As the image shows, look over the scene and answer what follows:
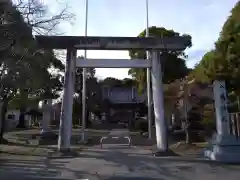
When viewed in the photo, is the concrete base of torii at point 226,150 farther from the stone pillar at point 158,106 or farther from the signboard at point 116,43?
the signboard at point 116,43

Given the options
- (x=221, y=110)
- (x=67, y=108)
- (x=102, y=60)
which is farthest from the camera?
(x=102, y=60)

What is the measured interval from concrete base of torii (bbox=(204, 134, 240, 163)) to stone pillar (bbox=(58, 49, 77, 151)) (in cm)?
696

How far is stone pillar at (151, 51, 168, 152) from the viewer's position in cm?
1606

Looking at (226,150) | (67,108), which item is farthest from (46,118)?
(226,150)

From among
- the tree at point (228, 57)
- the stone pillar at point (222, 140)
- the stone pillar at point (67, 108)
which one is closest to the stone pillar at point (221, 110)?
the stone pillar at point (222, 140)

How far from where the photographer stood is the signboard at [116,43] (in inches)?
631

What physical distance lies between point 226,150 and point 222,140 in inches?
18.0

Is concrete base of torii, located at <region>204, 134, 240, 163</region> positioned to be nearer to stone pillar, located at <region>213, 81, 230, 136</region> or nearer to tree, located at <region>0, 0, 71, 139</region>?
stone pillar, located at <region>213, 81, 230, 136</region>

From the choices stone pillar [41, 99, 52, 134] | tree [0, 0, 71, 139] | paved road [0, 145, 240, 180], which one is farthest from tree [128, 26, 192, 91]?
paved road [0, 145, 240, 180]

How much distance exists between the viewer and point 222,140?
13.9 metres

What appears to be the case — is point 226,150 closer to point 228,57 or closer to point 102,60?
point 228,57

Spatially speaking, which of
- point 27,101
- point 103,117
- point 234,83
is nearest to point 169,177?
point 234,83

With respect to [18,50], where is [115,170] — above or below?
below

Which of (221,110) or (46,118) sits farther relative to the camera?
(46,118)
